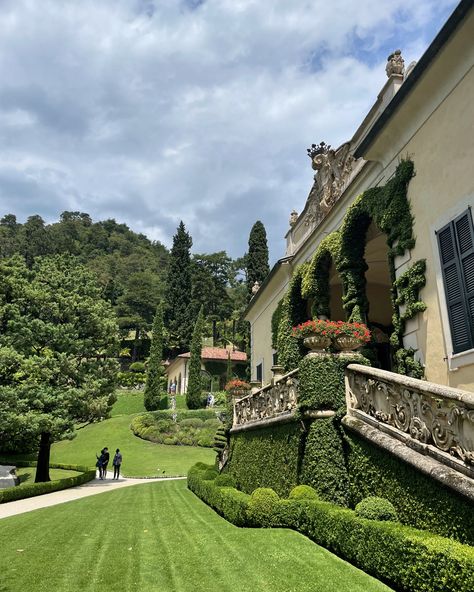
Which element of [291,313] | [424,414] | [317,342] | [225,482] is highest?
[291,313]

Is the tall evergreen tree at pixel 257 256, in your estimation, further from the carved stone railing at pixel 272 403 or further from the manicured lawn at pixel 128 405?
the carved stone railing at pixel 272 403

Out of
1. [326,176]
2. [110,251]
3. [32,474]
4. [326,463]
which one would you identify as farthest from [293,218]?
[110,251]

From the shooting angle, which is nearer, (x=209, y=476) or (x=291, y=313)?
(x=209, y=476)

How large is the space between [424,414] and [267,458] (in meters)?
5.92

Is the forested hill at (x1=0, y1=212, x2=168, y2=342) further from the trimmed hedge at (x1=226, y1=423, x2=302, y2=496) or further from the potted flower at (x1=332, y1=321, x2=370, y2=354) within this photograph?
the potted flower at (x1=332, y1=321, x2=370, y2=354)

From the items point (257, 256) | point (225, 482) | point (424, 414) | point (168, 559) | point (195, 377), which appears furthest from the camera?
point (257, 256)

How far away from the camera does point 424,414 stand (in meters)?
5.66

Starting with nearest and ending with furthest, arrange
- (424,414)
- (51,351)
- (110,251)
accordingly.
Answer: (424,414)
(51,351)
(110,251)

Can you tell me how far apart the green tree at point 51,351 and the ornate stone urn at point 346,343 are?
15503mm

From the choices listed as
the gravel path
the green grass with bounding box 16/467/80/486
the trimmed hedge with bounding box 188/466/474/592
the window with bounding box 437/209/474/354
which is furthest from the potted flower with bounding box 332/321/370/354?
the green grass with bounding box 16/467/80/486

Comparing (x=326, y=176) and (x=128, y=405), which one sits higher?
(x=326, y=176)

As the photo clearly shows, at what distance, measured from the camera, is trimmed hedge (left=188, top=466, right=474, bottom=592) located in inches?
159

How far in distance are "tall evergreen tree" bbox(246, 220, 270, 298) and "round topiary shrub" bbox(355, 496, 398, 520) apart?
44.4 m

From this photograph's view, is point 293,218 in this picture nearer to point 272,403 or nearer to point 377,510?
point 272,403
